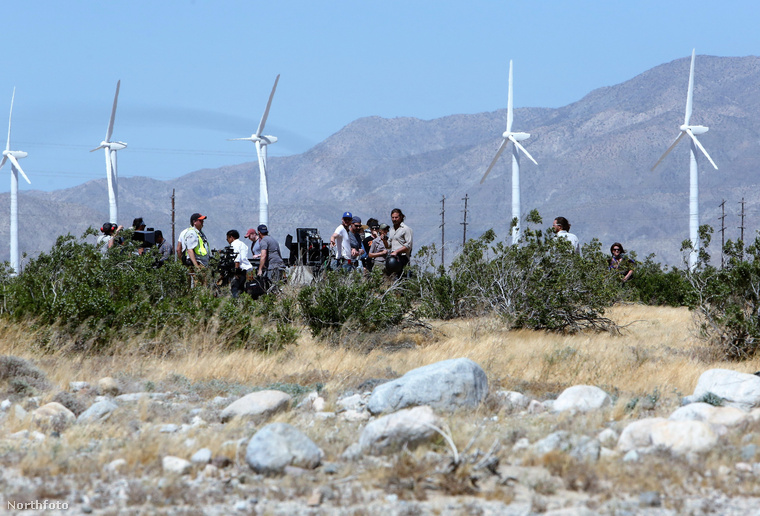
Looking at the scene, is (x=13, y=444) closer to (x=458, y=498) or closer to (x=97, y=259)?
(x=458, y=498)

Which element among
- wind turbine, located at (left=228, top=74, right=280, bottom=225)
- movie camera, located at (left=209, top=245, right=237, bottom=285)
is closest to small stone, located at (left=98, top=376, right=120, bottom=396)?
movie camera, located at (left=209, top=245, right=237, bottom=285)

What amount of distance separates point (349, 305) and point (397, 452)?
5.31 meters

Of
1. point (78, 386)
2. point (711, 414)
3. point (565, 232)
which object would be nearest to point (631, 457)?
point (711, 414)

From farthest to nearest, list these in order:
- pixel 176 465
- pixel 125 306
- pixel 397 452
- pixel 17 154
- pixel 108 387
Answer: pixel 17 154, pixel 125 306, pixel 108 387, pixel 397 452, pixel 176 465

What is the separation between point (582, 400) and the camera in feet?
21.9

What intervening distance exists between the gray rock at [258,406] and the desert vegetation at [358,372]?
0.09 metres

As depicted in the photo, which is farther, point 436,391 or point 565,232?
point 565,232

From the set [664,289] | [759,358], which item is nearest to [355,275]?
[759,358]

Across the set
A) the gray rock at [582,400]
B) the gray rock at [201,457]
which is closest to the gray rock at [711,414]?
the gray rock at [582,400]

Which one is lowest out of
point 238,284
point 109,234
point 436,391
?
point 436,391

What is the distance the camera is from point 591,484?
4.70 m

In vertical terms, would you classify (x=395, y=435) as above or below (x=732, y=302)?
below

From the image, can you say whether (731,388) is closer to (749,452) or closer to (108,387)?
(749,452)

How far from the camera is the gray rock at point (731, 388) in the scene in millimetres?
6621
